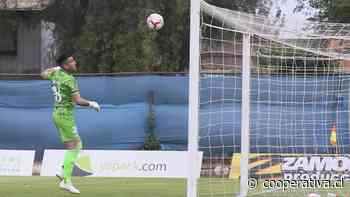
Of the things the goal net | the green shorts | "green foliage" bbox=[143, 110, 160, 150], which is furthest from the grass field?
"green foliage" bbox=[143, 110, 160, 150]

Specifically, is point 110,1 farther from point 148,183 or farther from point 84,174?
point 148,183

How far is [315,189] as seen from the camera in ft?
38.5

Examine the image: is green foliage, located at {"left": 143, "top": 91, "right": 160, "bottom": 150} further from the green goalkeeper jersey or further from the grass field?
the green goalkeeper jersey

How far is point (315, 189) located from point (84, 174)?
5.47m

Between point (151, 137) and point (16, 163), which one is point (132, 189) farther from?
point (151, 137)

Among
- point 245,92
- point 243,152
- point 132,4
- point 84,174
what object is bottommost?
point 84,174

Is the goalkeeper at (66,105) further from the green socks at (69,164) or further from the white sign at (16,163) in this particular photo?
the white sign at (16,163)

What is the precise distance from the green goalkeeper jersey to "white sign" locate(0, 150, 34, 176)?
18.9 feet

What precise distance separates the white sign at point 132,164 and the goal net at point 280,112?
2.16 feet

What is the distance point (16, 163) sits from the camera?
16203 millimetres

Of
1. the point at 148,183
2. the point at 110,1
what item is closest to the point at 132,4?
the point at 110,1

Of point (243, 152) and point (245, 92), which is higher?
point (245, 92)

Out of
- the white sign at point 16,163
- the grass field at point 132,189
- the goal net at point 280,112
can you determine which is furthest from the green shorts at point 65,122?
the white sign at point 16,163

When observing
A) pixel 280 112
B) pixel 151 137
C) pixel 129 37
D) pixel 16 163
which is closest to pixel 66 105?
pixel 16 163
